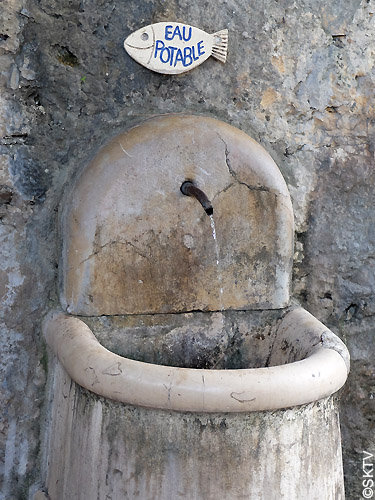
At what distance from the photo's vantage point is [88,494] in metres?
1.40

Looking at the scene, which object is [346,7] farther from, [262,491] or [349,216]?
[262,491]

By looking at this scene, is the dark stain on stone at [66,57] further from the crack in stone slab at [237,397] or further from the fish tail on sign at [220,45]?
the crack in stone slab at [237,397]

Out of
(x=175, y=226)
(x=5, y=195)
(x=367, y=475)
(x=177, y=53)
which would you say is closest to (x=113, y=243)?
(x=175, y=226)

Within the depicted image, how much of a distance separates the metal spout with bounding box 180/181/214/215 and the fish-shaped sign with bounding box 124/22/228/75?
1.02 ft

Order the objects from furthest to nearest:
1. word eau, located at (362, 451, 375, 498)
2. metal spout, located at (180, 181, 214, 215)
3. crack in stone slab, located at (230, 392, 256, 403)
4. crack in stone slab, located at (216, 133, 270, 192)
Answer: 1. word eau, located at (362, 451, 375, 498)
2. crack in stone slab, located at (216, 133, 270, 192)
3. metal spout, located at (180, 181, 214, 215)
4. crack in stone slab, located at (230, 392, 256, 403)

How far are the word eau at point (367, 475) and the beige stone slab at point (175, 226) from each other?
1.90 ft

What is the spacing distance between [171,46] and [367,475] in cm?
140

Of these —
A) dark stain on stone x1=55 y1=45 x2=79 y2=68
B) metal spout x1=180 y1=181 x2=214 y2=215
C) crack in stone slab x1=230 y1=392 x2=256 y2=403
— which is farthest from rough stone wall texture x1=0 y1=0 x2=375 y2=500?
crack in stone slab x1=230 y1=392 x2=256 y2=403

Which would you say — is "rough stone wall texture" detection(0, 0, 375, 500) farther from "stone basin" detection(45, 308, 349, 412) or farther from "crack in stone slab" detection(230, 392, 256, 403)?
"crack in stone slab" detection(230, 392, 256, 403)

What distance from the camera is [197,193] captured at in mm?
1706

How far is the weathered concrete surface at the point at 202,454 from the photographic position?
4.26 feet

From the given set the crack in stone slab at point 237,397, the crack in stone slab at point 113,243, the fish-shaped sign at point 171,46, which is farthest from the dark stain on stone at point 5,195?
the crack in stone slab at point 237,397

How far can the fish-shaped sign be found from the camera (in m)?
1.73

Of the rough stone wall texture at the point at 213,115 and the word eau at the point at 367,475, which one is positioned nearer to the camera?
the rough stone wall texture at the point at 213,115
